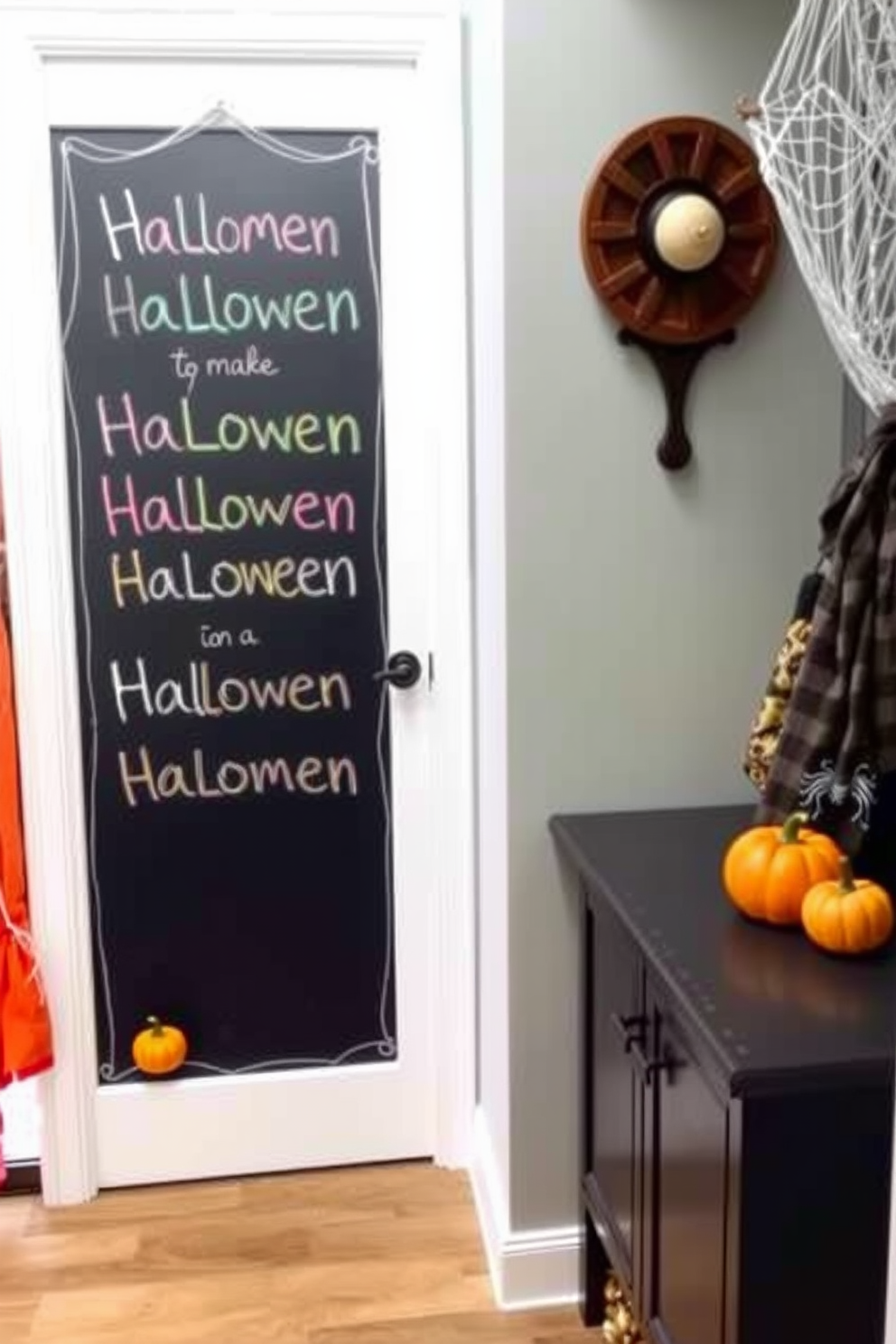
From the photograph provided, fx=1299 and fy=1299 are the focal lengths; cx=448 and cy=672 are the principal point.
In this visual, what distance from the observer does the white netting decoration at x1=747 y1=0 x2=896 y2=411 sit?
60.0 inches

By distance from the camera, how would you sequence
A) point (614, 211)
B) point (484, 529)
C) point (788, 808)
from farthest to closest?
point (484, 529)
point (614, 211)
point (788, 808)

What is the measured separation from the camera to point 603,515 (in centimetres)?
206

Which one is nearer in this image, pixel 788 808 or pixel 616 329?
pixel 788 808

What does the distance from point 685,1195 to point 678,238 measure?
134 centimetres

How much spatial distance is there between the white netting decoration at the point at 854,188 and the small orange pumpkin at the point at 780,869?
0.54 m

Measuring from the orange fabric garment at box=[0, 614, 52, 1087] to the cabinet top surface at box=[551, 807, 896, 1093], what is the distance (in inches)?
43.0

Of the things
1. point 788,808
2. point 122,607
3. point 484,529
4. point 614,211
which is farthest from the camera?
point 122,607

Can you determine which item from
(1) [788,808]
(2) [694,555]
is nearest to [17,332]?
(2) [694,555]

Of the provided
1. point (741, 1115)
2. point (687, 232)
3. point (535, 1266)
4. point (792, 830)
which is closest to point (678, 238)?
point (687, 232)

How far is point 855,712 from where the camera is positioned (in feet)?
5.17

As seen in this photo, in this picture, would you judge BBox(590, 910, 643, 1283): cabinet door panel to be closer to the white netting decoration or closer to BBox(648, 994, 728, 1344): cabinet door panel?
BBox(648, 994, 728, 1344): cabinet door panel

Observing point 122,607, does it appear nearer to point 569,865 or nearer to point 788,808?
point 569,865

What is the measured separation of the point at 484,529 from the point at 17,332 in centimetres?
91

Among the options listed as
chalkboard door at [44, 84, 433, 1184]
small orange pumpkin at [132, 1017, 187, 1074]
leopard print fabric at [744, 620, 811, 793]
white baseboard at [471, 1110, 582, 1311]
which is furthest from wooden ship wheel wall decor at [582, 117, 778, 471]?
small orange pumpkin at [132, 1017, 187, 1074]
